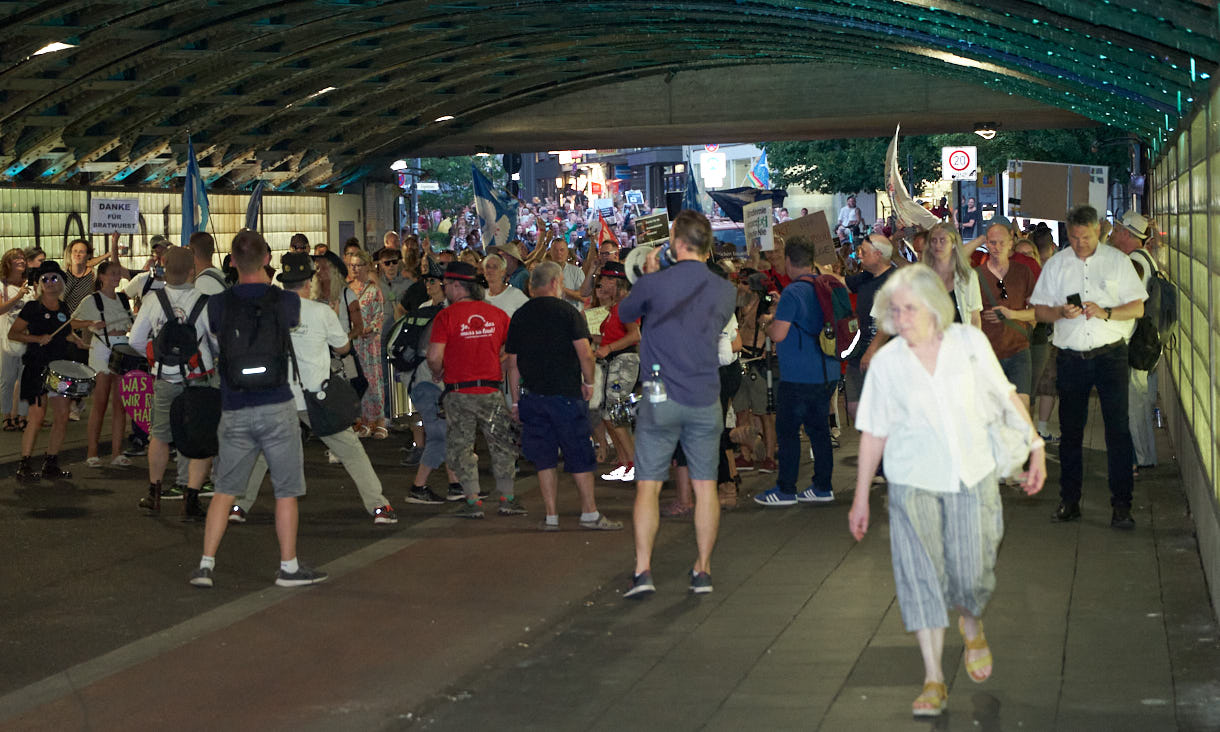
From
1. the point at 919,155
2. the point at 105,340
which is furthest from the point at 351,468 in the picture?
the point at 919,155

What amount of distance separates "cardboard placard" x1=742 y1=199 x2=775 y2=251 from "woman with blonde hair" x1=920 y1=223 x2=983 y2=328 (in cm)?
613

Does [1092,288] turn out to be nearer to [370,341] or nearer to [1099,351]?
[1099,351]

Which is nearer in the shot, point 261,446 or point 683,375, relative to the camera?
point 683,375

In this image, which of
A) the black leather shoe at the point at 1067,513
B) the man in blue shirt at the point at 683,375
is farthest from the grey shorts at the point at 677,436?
the black leather shoe at the point at 1067,513

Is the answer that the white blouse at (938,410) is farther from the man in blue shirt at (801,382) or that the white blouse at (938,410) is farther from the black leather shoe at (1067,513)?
the man in blue shirt at (801,382)

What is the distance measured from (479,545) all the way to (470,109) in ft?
72.2

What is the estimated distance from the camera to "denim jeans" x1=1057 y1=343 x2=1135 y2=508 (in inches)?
395

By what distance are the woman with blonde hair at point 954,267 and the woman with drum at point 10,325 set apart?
9.23m

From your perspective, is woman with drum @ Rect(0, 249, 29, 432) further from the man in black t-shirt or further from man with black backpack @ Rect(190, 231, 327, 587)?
man with black backpack @ Rect(190, 231, 327, 587)

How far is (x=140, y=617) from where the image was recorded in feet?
28.3

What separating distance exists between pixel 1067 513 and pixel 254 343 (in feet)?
16.7

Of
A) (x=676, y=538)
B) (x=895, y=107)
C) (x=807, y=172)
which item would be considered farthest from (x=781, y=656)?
(x=807, y=172)

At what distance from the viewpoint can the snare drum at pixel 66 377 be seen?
563 inches

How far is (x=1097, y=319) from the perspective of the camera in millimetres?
10000
